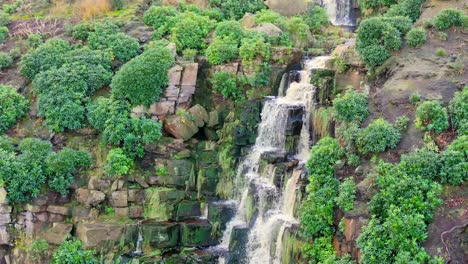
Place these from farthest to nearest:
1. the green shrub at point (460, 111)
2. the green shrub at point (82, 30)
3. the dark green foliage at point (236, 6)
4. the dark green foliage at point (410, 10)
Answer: the dark green foliage at point (236, 6) < the green shrub at point (82, 30) < the dark green foliage at point (410, 10) < the green shrub at point (460, 111)

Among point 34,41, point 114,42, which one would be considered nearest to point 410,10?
point 114,42

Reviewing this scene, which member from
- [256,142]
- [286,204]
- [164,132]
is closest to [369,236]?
[286,204]

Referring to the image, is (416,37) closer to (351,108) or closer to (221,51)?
(351,108)

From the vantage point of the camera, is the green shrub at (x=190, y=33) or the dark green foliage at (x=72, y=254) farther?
the green shrub at (x=190, y=33)

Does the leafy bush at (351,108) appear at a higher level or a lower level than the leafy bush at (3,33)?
lower

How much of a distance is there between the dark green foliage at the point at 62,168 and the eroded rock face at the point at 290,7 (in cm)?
1362

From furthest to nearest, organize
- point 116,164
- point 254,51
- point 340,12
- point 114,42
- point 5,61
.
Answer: point 340,12 → point 5,61 → point 114,42 → point 254,51 → point 116,164

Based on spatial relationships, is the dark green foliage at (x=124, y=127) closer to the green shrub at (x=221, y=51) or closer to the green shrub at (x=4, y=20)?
the green shrub at (x=221, y=51)

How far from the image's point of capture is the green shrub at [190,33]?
2583cm

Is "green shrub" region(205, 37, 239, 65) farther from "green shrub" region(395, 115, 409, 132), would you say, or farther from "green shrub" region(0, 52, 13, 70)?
"green shrub" region(0, 52, 13, 70)

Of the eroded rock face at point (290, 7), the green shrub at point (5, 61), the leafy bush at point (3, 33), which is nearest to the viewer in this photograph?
the green shrub at point (5, 61)

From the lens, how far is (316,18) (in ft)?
93.2

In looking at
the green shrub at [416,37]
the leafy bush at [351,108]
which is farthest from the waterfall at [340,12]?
the leafy bush at [351,108]

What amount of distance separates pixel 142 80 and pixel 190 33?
4.20 m
